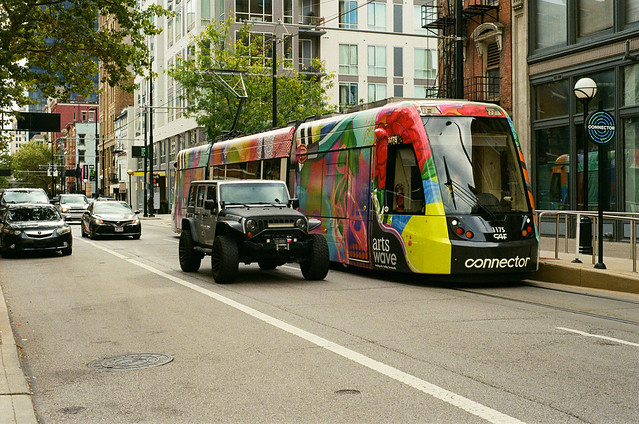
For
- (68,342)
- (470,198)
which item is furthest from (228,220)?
(68,342)

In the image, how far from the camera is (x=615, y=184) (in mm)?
20344

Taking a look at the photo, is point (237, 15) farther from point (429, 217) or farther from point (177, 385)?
point (177, 385)

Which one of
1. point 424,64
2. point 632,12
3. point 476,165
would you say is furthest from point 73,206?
point 476,165

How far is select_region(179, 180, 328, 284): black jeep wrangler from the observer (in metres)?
13.6

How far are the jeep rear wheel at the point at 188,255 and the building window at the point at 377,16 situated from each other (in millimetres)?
46012

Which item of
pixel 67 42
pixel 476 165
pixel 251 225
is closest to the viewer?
pixel 476 165

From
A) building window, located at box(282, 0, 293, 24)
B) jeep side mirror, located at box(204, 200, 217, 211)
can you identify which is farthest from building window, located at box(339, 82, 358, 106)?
jeep side mirror, located at box(204, 200, 217, 211)

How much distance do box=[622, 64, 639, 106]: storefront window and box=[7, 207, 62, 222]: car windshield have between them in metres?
16.0

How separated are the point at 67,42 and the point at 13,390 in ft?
48.1

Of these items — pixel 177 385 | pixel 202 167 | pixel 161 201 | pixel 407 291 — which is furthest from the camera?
pixel 161 201

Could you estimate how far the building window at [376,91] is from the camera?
59.0m

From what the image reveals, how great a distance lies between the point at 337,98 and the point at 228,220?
148 ft

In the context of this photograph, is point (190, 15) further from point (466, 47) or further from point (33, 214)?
point (33, 214)

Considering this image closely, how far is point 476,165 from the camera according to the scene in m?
13.3
